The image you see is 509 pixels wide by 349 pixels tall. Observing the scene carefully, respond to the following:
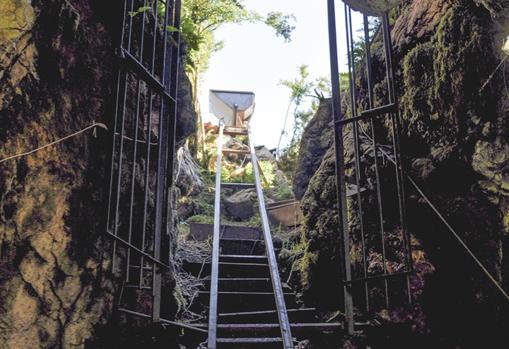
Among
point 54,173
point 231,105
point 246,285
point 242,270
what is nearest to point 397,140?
point 54,173

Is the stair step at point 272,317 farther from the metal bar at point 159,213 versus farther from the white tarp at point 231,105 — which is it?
the white tarp at point 231,105

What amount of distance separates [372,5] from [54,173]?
7.79 feet

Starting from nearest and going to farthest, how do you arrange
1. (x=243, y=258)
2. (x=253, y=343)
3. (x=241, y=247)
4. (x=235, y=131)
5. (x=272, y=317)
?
(x=253, y=343) → (x=272, y=317) → (x=243, y=258) → (x=241, y=247) → (x=235, y=131)

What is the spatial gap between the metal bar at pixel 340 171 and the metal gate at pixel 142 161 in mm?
1229

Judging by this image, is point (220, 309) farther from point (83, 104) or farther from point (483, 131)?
point (483, 131)

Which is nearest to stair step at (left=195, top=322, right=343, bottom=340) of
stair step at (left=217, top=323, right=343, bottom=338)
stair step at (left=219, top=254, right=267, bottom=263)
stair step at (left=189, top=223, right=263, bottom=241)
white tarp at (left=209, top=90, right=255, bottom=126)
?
stair step at (left=217, top=323, right=343, bottom=338)

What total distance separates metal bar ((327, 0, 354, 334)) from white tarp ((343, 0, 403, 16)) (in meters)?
0.24

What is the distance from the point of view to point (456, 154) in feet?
9.36

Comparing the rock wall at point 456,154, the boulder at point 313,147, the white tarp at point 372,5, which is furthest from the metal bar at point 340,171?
the boulder at point 313,147

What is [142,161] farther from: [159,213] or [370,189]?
[370,189]

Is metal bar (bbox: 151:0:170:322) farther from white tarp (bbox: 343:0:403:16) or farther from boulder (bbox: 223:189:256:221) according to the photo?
boulder (bbox: 223:189:256:221)

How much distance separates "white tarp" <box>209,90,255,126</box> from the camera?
37.7 feet

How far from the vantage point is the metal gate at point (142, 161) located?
258 cm

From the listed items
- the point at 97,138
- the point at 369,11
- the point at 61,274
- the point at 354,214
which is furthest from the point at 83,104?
the point at 354,214
